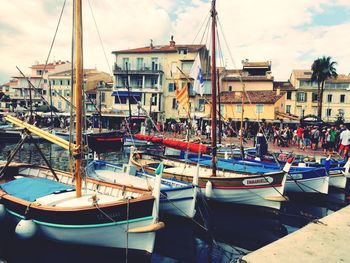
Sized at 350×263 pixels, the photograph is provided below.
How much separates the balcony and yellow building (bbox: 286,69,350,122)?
985 inches

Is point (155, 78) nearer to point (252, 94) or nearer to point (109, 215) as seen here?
point (252, 94)

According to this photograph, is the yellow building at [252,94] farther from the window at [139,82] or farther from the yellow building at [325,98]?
the window at [139,82]

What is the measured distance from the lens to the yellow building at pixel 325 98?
5534cm

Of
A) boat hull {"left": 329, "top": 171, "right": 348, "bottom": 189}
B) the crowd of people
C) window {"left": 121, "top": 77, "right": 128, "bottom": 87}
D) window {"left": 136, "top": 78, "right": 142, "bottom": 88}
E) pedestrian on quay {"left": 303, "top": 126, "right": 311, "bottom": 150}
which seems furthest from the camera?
window {"left": 136, "top": 78, "right": 142, "bottom": 88}

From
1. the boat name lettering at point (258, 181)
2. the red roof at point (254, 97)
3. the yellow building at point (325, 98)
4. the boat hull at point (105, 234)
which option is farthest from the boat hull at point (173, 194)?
the yellow building at point (325, 98)

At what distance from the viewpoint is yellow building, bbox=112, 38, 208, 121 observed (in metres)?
53.5

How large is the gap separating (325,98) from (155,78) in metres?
31.7

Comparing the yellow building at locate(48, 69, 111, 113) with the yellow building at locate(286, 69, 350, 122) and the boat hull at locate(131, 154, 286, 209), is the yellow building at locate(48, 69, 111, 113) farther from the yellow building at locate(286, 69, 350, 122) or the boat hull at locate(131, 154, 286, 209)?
the boat hull at locate(131, 154, 286, 209)

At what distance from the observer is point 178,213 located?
12.6m

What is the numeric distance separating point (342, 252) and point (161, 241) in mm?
6472

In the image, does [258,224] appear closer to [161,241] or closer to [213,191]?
[213,191]

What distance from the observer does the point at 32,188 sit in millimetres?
11062

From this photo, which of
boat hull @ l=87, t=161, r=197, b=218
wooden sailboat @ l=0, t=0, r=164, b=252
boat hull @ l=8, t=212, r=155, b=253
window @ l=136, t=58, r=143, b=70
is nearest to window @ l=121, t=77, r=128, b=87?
window @ l=136, t=58, r=143, b=70

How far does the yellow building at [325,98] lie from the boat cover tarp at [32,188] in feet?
172
